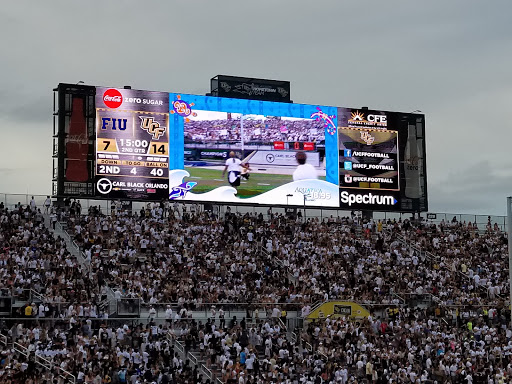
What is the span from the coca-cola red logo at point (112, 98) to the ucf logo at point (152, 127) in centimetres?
120

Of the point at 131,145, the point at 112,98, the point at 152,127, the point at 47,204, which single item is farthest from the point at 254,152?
the point at 47,204

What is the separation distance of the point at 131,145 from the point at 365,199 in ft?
40.4

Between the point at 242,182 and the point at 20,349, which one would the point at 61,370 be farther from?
the point at 242,182

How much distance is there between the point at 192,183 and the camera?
50406mm

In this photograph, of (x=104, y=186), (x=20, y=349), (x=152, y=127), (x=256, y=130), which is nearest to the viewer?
(x=20, y=349)

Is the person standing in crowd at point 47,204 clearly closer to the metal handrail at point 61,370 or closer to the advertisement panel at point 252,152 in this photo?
the advertisement panel at point 252,152

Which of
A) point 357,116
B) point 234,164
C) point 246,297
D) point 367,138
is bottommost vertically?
point 246,297

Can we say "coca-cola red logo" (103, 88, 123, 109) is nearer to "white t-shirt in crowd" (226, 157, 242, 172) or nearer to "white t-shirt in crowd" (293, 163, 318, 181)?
"white t-shirt in crowd" (226, 157, 242, 172)

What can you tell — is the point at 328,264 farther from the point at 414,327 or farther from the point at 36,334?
the point at 36,334

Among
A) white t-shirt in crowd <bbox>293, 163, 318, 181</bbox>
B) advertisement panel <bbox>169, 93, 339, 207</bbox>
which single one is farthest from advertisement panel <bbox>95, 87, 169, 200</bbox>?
white t-shirt in crowd <bbox>293, 163, 318, 181</bbox>

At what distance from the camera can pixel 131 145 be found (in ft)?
161

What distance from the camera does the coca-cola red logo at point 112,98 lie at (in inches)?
1939

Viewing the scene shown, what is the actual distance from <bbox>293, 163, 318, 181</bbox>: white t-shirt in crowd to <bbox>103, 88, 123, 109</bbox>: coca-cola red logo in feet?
29.8

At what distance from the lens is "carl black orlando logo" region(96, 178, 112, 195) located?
48406 mm
